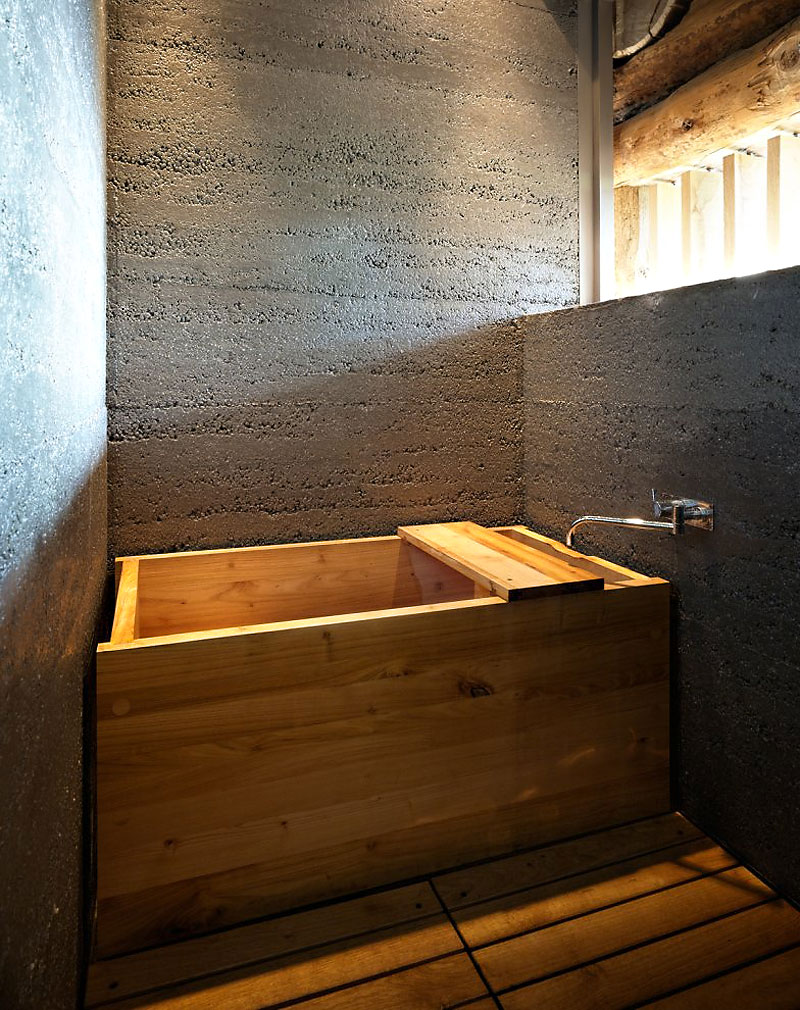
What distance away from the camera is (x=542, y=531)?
7.42 ft

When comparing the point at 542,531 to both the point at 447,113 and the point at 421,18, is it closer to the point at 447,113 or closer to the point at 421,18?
the point at 447,113

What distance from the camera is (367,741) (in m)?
1.44

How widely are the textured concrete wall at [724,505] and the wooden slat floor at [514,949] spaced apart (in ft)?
0.58

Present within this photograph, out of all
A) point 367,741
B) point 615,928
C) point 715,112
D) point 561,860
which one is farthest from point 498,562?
point 715,112

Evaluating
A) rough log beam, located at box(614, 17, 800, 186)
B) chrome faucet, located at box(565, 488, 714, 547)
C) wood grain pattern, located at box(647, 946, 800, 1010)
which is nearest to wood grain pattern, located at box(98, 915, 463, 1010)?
wood grain pattern, located at box(647, 946, 800, 1010)

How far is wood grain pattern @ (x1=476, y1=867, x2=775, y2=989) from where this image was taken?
126 cm

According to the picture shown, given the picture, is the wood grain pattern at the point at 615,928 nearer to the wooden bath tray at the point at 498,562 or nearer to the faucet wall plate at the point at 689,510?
the wooden bath tray at the point at 498,562

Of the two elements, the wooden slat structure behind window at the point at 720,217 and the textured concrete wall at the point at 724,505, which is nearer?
the textured concrete wall at the point at 724,505

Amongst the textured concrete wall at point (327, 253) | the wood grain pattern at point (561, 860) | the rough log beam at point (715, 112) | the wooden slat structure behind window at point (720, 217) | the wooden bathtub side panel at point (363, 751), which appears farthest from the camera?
the wooden slat structure behind window at point (720, 217)

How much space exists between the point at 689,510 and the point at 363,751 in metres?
0.90

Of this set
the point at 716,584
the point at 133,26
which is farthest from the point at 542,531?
the point at 133,26

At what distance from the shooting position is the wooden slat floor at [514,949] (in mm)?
1198

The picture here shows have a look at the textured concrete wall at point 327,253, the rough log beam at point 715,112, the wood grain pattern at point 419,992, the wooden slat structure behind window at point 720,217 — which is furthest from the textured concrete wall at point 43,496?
the rough log beam at point 715,112

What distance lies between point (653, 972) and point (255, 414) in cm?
164
